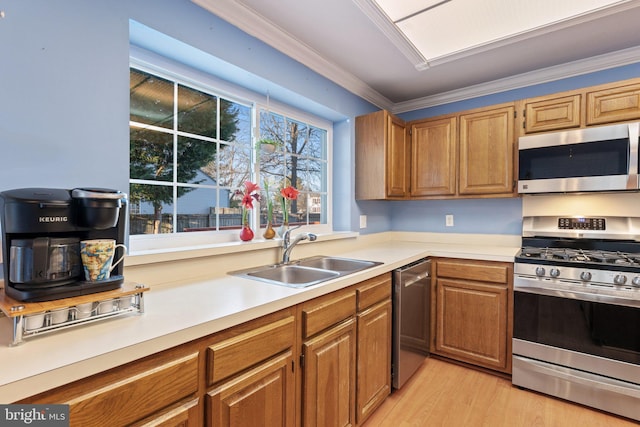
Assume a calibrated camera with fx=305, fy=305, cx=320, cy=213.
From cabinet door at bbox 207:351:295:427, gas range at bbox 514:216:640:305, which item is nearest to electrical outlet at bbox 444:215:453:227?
gas range at bbox 514:216:640:305

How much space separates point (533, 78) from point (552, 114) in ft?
1.59

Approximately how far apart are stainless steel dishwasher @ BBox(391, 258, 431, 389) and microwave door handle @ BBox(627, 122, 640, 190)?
133 centimetres

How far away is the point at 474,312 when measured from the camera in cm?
225

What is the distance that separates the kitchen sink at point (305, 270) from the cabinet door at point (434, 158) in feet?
3.98

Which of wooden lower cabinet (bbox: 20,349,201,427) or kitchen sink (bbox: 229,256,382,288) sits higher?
kitchen sink (bbox: 229,256,382,288)

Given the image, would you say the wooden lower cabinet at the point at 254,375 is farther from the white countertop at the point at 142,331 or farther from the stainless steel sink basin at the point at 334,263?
the stainless steel sink basin at the point at 334,263

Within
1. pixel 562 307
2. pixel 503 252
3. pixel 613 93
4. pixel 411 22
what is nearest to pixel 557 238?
pixel 503 252

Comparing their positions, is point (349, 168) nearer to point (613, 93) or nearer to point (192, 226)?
point (192, 226)

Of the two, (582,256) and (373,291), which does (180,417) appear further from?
(582,256)

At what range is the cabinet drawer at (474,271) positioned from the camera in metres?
2.15

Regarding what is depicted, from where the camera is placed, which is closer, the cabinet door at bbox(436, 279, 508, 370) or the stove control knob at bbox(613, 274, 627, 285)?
the stove control knob at bbox(613, 274, 627, 285)

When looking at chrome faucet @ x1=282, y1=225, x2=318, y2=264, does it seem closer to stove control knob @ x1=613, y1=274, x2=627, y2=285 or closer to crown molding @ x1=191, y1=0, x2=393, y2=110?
crown molding @ x1=191, y1=0, x2=393, y2=110

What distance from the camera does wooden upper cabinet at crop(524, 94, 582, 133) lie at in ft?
7.05

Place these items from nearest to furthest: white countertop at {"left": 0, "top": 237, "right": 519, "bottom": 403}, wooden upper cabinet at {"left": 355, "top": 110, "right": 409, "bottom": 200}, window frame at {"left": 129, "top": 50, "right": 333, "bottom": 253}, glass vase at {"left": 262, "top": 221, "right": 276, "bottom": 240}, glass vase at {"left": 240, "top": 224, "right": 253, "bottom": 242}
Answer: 1. white countertop at {"left": 0, "top": 237, "right": 519, "bottom": 403}
2. window frame at {"left": 129, "top": 50, "right": 333, "bottom": 253}
3. glass vase at {"left": 240, "top": 224, "right": 253, "bottom": 242}
4. glass vase at {"left": 262, "top": 221, "right": 276, "bottom": 240}
5. wooden upper cabinet at {"left": 355, "top": 110, "right": 409, "bottom": 200}
